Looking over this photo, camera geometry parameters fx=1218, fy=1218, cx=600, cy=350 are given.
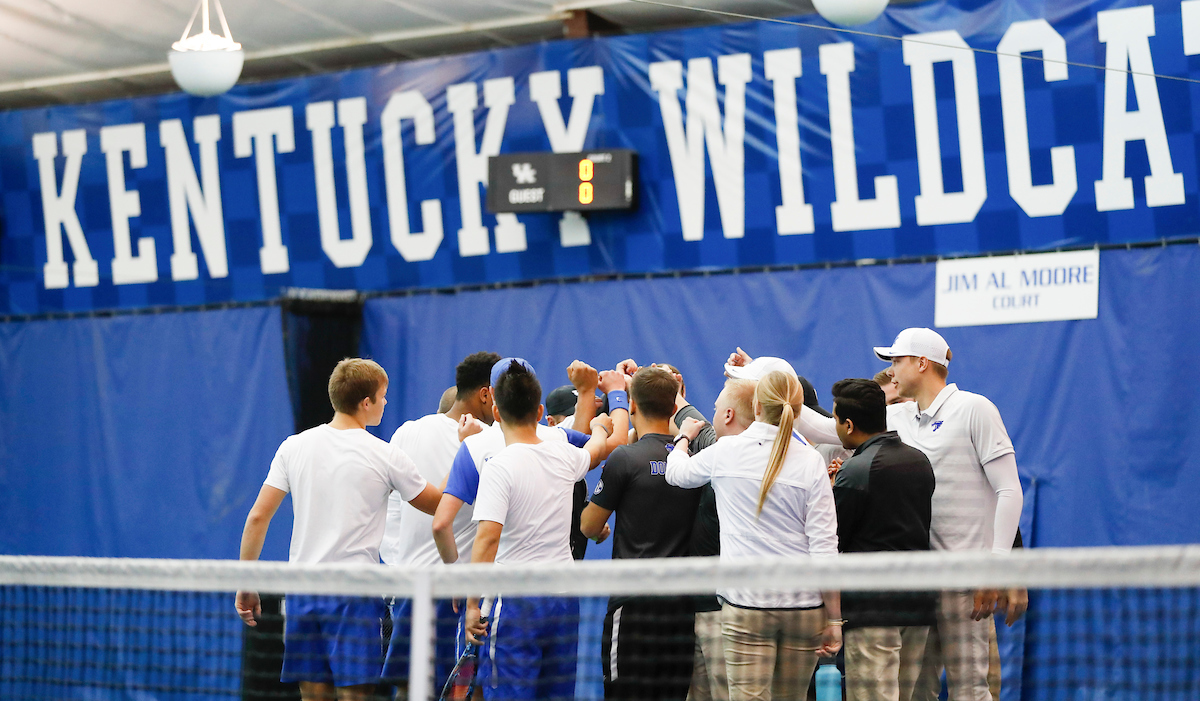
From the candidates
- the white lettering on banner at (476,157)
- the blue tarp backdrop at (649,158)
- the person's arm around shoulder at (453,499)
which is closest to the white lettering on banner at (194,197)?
the blue tarp backdrop at (649,158)

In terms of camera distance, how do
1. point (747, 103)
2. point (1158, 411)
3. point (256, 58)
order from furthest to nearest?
1. point (256, 58)
2. point (747, 103)
3. point (1158, 411)

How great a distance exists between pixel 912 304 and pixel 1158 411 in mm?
1659

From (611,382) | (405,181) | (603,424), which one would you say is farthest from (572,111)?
(603,424)

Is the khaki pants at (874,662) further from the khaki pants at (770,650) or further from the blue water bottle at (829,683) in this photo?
the blue water bottle at (829,683)

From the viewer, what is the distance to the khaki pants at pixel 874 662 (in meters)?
4.74

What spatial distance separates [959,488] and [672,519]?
1.22m

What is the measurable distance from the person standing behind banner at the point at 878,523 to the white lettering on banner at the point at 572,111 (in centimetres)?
466

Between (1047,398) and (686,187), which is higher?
(686,187)

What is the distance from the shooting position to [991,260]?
802 cm

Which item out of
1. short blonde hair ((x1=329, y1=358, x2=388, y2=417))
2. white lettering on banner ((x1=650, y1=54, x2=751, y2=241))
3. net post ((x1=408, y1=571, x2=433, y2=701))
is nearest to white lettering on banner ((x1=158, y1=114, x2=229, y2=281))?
white lettering on banner ((x1=650, y1=54, x2=751, y2=241))

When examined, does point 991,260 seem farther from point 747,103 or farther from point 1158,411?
point 747,103

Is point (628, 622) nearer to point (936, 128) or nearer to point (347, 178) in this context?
point (936, 128)

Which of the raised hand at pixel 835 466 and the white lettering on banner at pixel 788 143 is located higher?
the white lettering on banner at pixel 788 143

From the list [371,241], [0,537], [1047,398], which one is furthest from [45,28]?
[1047,398]
